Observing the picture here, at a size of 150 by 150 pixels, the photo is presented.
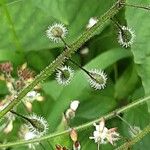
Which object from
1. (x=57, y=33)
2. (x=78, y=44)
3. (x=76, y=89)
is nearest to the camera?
(x=78, y=44)

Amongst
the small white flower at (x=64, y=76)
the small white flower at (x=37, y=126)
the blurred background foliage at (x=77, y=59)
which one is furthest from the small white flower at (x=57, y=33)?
the blurred background foliage at (x=77, y=59)

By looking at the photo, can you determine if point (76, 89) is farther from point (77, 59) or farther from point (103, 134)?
point (103, 134)

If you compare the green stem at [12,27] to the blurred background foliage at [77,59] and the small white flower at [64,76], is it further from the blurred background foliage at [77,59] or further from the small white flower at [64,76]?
the small white flower at [64,76]

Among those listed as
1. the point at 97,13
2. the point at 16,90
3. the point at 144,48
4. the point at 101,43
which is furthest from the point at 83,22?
the point at 16,90

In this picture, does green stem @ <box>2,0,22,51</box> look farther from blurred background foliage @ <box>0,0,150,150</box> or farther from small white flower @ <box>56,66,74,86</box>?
small white flower @ <box>56,66,74,86</box>

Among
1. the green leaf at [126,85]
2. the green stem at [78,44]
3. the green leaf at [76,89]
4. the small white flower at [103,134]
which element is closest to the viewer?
the green stem at [78,44]

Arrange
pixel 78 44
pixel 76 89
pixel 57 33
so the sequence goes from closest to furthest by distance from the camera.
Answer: pixel 78 44, pixel 57 33, pixel 76 89

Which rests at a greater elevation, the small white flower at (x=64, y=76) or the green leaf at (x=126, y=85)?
the green leaf at (x=126, y=85)

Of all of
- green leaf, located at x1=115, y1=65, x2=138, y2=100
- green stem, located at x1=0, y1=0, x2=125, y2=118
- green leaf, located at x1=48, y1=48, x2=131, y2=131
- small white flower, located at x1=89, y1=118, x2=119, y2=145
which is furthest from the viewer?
green leaf, located at x1=115, y1=65, x2=138, y2=100

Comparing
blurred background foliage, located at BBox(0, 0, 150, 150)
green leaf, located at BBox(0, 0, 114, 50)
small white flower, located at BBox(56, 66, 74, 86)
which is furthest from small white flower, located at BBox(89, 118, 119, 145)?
green leaf, located at BBox(0, 0, 114, 50)

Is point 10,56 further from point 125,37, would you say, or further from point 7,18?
point 125,37

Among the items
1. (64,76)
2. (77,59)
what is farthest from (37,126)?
(77,59)

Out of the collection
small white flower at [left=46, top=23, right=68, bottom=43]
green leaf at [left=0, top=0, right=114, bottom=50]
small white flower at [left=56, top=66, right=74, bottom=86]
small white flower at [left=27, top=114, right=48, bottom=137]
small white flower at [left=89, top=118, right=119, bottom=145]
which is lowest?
small white flower at [left=89, top=118, right=119, bottom=145]
